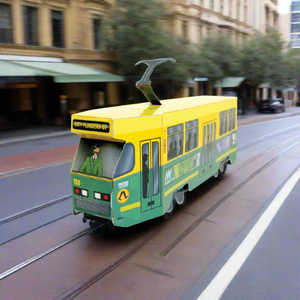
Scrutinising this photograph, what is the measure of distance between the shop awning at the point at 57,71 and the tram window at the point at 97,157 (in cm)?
1381

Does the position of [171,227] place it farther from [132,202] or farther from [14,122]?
[14,122]

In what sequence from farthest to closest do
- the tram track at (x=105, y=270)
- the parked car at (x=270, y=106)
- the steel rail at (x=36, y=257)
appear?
the parked car at (x=270, y=106)
the steel rail at (x=36, y=257)
the tram track at (x=105, y=270)

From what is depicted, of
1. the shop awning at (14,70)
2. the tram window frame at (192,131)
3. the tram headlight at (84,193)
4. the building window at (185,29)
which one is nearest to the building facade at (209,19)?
the building window at (185,29)

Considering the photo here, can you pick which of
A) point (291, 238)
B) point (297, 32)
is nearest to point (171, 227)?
point (291, 238)

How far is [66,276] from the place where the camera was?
5629 millimetres

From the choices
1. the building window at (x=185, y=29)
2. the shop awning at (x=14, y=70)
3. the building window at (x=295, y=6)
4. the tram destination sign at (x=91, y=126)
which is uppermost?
the building window at (x=295, y=6)

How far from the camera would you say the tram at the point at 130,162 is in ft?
21.2

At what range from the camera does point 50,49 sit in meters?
24.5

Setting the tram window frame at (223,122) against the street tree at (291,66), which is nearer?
the tram window frame at (223,122)

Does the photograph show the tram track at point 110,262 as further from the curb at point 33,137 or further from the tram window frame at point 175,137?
the curb at point 33,137

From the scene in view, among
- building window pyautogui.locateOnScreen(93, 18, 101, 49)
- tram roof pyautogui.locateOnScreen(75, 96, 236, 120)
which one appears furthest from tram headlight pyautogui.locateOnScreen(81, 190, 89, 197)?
building window pyautogui.locateOnScreen(93, 18, 101, 49)

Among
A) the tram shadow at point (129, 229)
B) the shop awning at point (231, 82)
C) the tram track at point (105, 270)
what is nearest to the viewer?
the tram track at point (105, 270)

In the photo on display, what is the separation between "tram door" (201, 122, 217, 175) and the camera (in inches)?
373

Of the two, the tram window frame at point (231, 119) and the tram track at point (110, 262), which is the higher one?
the tram window frame at point (231, 119)
